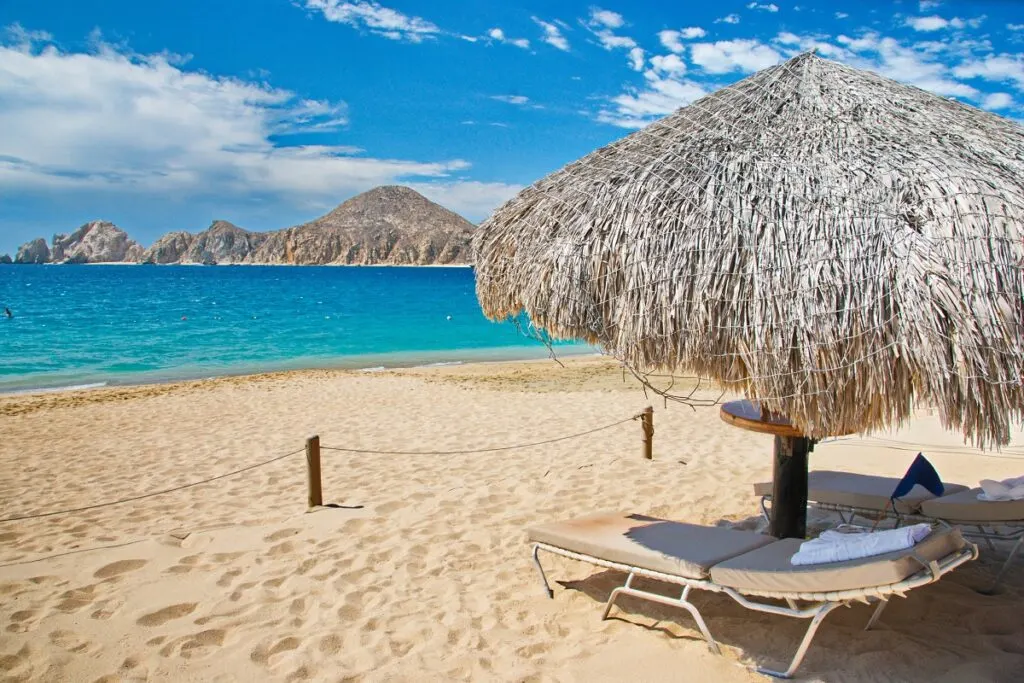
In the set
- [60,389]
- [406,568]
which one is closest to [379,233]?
[60,389]

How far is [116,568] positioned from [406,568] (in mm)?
1696

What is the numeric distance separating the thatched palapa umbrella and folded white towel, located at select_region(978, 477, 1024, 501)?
924mm

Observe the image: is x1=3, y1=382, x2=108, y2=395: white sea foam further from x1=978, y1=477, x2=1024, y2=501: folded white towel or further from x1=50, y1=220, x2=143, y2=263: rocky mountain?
x1=50, y1=220, x2=143, y2=263: rocky mountain

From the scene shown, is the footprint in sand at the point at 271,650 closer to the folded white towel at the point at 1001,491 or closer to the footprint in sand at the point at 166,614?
the footprint in sand at the point at 166,614

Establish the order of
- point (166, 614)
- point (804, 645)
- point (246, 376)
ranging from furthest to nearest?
point (246, 376)
point (166, 614)
point (804, 645)

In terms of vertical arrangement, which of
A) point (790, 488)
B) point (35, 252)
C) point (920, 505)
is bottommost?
point (920, 505)

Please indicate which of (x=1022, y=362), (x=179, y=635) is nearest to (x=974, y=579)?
(x=1022, y=362)

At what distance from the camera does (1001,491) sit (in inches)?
146

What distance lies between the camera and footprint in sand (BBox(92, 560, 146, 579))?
4.03m

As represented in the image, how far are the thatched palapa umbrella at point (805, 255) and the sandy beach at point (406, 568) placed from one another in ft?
3.21

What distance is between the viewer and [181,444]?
8.05m

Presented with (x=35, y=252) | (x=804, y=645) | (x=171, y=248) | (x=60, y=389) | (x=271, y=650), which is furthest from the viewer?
(x=35, y=252)

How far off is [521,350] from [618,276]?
1888cm

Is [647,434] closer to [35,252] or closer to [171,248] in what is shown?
[171,248]
